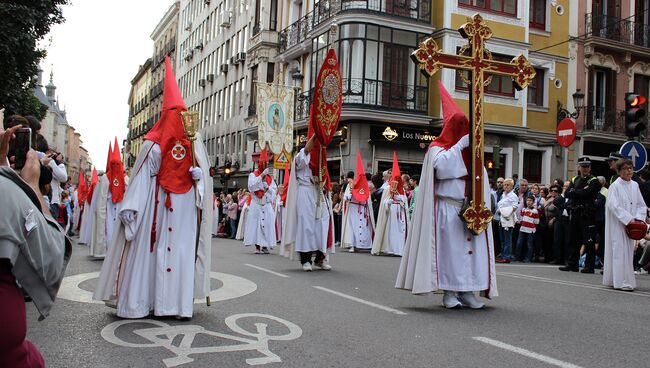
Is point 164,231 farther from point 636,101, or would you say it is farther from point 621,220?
point 636,101

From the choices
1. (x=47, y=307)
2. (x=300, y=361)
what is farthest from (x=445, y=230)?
(x=47, y=307)

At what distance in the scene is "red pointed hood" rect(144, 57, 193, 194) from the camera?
632cm

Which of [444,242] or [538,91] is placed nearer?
[444,242]

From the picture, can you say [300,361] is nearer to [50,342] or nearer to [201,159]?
[50,342]

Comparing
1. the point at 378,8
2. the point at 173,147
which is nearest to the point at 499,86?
the point at 378,8

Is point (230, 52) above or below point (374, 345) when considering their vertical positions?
above

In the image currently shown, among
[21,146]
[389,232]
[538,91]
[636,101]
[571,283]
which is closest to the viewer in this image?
[21,146]

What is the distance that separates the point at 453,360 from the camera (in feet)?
15.2

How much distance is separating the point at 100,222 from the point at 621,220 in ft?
31.7

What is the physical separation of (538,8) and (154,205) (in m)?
28.7

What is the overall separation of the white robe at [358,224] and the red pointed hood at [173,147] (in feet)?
37.3

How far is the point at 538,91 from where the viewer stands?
3080 cm

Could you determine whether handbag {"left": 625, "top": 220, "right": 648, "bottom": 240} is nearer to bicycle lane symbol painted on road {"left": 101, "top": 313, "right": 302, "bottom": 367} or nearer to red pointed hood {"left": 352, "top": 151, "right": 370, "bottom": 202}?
bicycle lane symbol painted on road {"left": 101, "top": 313, "right": 302, "bottom": 367}

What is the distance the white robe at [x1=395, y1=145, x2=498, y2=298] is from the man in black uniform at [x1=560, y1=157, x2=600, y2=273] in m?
5.97
